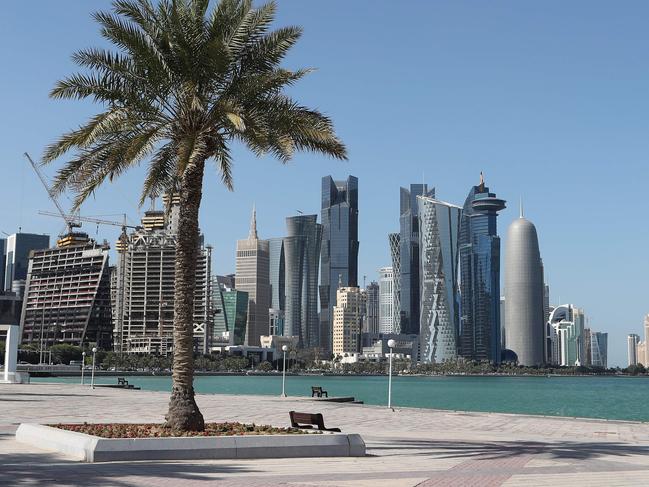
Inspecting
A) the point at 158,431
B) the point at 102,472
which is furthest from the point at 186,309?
the point at 102,472

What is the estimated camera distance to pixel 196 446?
1700 cm

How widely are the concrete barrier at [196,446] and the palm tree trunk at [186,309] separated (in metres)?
2.03

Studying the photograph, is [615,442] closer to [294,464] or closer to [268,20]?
[294,464]

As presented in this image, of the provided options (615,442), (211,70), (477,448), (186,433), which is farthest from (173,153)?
(615,442)

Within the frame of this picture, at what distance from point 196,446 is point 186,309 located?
151 inches

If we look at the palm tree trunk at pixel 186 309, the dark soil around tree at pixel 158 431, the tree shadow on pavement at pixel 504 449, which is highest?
the palm tree trunk at pixel 186 309

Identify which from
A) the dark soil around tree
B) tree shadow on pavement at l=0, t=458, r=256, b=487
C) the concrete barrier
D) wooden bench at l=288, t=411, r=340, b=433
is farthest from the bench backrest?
tree shadow on pavement at l=0, t=458, r=256, b=487

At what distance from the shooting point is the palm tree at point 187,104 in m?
19.8

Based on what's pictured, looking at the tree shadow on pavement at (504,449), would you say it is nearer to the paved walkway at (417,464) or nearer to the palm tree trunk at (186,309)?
the paved walkway at (417,464)

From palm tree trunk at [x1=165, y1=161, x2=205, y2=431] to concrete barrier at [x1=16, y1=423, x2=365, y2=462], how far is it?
6.67 feet

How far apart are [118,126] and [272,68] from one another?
13.4 ft

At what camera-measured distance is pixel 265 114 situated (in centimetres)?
2119

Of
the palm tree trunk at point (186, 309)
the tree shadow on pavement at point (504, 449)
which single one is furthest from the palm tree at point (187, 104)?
the tree shadow on pavement at point (504, 449)

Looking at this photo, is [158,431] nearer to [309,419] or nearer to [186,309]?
[186,309]
